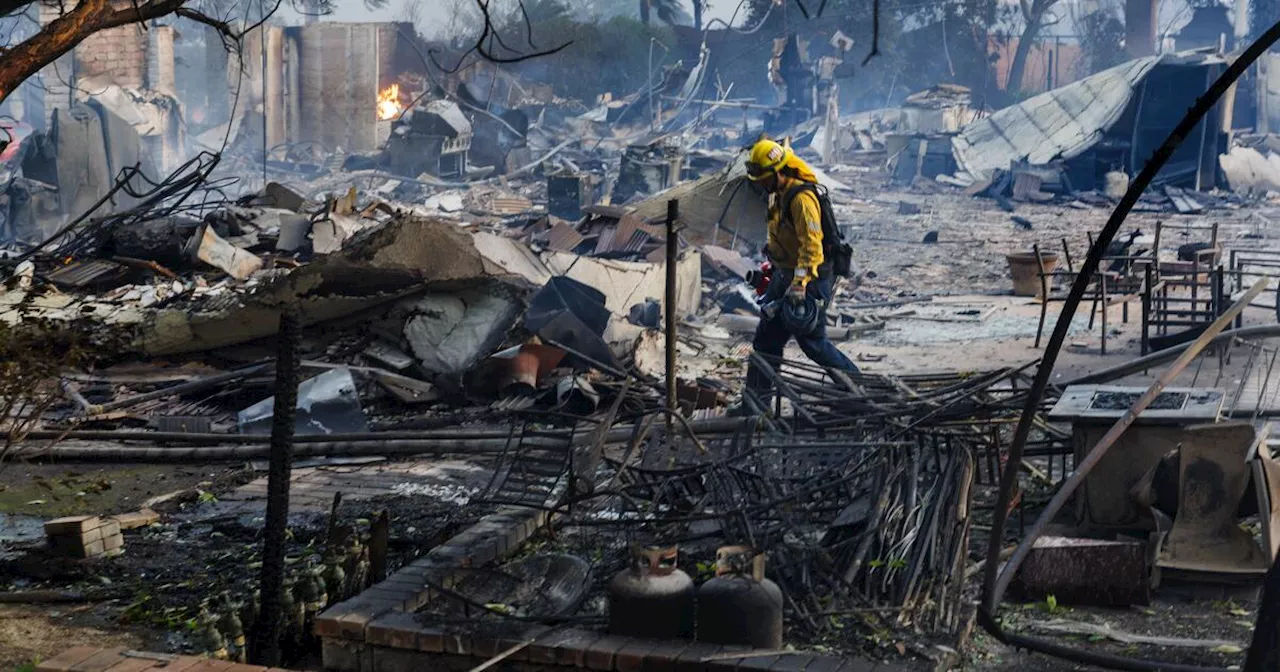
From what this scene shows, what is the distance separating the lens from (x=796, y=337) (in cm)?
871

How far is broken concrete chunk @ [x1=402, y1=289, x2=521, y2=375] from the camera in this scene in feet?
35.4

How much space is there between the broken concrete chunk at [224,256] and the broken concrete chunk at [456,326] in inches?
129

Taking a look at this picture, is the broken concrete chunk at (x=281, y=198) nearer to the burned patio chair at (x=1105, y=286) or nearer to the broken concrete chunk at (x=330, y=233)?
the broken concrete chunk at (x=330, y=233)

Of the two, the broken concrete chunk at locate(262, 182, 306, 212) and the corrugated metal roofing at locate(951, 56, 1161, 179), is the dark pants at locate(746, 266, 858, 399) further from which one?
the corrugated metal roofing at locate(951, 56, 1161, 179)

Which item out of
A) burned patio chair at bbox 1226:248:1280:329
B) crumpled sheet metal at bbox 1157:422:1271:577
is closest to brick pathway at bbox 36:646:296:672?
crumpled sheet metal at bbox 1157:422:1271:577

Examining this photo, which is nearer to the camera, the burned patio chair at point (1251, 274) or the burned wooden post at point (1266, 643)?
the burned wooden post at point (1266, 643)

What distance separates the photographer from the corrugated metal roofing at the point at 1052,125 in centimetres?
3095

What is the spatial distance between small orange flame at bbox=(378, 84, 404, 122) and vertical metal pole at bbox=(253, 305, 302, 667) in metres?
39.4

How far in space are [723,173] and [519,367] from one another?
28.7 feet

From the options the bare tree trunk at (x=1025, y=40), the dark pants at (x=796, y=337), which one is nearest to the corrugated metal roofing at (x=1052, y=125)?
the bare tree trunk at (x=1025, y=40)

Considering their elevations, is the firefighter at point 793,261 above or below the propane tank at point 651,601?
above

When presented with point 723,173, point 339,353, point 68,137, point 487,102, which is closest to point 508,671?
point 339,353

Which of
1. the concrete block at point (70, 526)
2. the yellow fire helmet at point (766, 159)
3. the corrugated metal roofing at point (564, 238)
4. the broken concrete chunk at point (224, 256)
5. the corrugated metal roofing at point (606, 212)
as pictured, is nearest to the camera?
the concrete block at point (70, 526)

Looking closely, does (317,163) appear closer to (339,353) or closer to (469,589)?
(339,353)
